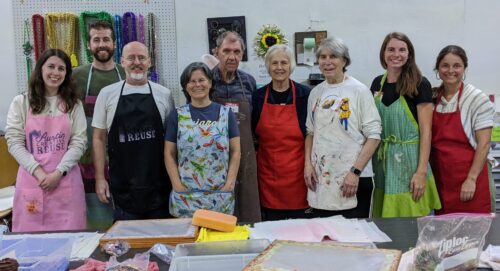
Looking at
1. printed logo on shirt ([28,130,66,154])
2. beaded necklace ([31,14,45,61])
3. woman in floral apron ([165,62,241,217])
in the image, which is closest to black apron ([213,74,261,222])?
woman in floral apron ([165,62,241,217])

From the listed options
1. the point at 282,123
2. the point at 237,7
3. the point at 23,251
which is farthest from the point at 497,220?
the point at 237,7

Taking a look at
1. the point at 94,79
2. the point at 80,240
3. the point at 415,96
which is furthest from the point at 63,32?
the point at 415,96

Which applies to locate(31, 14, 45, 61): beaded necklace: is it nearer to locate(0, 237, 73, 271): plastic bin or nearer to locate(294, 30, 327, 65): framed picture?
locate(294, 30, 327, 65): framed picture

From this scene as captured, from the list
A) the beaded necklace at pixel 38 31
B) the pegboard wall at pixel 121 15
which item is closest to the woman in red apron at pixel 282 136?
the pegboard wall at pixel 121 15

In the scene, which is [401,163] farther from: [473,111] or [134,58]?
[134,58]

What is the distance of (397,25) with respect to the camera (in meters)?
3.26

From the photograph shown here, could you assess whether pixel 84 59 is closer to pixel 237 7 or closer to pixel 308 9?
pixel 237 7

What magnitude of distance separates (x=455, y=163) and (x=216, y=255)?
154 cm

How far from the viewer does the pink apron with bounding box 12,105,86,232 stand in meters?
2.20

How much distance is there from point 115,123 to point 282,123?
32.4 inches

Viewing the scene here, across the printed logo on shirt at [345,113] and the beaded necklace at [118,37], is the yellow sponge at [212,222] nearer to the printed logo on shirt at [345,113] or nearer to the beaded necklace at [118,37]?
the printed logo on shirt at [345,113]

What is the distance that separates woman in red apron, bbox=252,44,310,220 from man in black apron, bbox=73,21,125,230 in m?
0.85

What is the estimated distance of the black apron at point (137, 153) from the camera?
2.20 m

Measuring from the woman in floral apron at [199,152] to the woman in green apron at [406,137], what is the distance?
772mm
